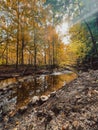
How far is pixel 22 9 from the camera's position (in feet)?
63.1

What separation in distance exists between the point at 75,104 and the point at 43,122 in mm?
1058

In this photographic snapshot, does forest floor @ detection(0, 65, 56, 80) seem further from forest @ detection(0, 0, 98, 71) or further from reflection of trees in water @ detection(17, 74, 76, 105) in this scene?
reflection of trees in water @ detection(17, 74, 76, 105)

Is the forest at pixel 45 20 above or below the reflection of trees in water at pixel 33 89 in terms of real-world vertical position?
above

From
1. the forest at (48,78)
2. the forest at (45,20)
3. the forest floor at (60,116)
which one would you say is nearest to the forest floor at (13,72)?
the forest at (48,78)

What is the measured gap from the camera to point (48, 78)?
14.3 m

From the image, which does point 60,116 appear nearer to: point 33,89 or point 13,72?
point 33,89

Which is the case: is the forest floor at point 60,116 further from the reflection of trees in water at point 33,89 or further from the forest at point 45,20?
the forest at point 45,20

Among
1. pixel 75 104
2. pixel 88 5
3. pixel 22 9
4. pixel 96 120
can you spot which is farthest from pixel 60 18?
pixel 96 120

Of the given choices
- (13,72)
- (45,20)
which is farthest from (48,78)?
(45,20)

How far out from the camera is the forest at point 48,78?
4344mm

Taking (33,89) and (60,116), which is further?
(33,89)

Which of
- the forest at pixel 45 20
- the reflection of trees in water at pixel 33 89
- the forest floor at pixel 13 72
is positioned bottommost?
the reflection of trees in water at pixel 33 89

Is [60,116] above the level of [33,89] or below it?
above

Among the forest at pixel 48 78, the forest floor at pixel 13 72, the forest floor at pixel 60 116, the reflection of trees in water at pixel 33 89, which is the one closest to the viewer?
the forest floor at pixel 60 116
